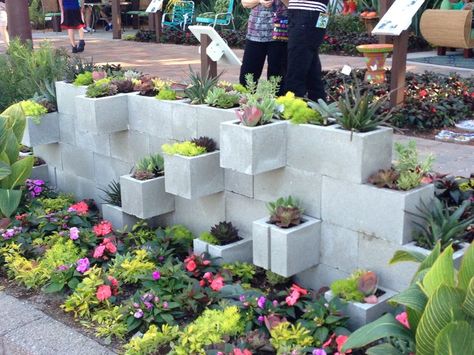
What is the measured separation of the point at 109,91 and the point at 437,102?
361cm

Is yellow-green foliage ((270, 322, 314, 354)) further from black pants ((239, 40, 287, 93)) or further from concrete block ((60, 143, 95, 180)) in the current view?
black pants ((239, 40, 287, 93))

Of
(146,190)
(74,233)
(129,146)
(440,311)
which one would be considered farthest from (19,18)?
(440,311)

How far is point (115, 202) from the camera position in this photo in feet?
15.5

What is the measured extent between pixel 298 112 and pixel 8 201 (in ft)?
6.74

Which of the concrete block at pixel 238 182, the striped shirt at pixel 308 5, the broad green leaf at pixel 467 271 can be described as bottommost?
the concrete block at pixel 238 182

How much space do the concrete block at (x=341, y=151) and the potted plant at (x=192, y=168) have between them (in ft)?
1.91

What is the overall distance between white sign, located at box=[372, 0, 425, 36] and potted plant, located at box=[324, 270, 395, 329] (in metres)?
4.14

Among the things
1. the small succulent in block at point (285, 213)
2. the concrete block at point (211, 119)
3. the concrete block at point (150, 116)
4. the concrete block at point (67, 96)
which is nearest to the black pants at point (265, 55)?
the concrete block at point (150, 116)

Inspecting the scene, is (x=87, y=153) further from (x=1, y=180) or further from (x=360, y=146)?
(x=360, y=146)

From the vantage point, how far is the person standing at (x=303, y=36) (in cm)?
499

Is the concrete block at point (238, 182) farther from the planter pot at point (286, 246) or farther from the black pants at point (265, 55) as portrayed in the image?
the black pants at point (265, 55)

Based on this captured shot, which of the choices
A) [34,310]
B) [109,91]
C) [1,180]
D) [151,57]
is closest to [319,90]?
[109,91]

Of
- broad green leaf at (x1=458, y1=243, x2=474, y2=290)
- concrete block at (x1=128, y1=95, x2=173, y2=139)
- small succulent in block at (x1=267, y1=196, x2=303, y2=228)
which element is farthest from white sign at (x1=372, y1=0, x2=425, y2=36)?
broad green leaf at (x1=458, y1=243, x2=474, y2=290)

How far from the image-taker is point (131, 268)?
149 inches
